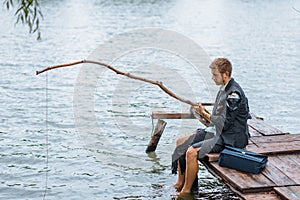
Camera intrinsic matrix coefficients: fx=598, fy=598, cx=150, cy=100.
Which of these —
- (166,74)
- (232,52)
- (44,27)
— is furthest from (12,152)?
(44,27)

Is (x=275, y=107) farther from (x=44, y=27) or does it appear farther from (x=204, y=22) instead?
(x=204, y=22)

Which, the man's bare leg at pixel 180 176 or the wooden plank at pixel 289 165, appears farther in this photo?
the man's bare leg at pixel 180 176

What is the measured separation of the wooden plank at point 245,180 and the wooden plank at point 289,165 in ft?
1.01

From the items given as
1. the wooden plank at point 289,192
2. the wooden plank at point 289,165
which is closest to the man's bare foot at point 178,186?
the wooden plank at point 289,165

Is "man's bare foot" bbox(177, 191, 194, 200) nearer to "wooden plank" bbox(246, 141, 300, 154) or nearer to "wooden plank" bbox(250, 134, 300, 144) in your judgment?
"wooden plank" bbox(246, 141, 300, 154)

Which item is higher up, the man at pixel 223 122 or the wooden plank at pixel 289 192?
the man at pixel 223 122

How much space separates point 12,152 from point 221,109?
4.69 m

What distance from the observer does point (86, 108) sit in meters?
13.3

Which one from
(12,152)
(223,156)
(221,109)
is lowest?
(12,152)

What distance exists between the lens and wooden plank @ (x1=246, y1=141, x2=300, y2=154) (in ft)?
23.9

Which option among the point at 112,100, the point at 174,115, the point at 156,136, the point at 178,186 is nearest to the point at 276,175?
the point at 178,186

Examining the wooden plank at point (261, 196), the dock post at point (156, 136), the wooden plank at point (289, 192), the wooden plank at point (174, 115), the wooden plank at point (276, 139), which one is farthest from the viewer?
the dock post at point (156, 136)

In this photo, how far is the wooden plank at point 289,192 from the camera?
5.85 m

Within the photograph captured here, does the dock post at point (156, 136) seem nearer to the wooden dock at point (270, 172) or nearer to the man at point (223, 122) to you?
the wooden dock at point (270, 172)
